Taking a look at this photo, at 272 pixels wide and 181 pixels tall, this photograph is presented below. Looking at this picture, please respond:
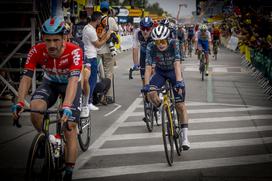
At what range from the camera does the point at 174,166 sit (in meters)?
8.18

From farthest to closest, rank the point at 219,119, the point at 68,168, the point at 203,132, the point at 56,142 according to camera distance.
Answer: the point at 219,119 → the point at 203,132 → the point at 68,168 → the point at 56,142

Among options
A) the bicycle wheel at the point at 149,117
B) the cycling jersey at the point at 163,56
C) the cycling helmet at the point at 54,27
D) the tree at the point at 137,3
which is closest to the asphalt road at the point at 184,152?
the bicycle wheel at the point at 149,117

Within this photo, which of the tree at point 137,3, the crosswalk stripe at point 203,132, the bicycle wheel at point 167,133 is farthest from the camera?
the tree at point 137,3

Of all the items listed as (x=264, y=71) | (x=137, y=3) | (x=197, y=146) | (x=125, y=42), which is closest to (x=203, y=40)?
(x=264, y=71)

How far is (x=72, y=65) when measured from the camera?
675 centimetres

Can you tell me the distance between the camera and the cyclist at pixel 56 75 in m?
6.52

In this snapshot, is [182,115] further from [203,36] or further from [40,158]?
[203,36]

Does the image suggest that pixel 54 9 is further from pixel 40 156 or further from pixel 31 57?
pixel 40 156

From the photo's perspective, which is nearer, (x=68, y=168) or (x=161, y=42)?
(x=68, y=168)

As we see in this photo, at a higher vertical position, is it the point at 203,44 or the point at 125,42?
the point at 203,44

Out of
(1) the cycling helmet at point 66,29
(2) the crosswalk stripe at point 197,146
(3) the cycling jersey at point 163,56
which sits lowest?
(2) the crosswalk stripe at point 197,146

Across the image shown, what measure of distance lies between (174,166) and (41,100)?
2345 mm

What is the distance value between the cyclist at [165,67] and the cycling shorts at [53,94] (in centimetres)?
178

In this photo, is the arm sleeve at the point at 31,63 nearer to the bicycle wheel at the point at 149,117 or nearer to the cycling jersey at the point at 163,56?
the cycling jersey at the point at 163,56
